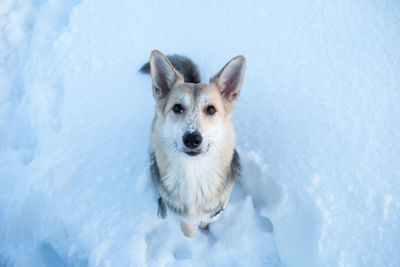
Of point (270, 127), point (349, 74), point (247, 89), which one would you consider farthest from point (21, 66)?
point (349, 74)

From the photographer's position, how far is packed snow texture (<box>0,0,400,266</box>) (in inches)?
87.3

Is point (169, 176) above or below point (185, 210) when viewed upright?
above

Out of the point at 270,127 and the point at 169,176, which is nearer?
the point at 169,176

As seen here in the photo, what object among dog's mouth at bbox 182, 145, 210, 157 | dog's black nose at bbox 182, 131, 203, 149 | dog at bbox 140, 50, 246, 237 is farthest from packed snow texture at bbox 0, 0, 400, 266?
dog's black nose at bbox 182, 131, 203, 149

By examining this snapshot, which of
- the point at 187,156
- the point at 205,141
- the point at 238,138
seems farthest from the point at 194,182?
the point at 238,138

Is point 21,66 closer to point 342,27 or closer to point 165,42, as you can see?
point 165,42

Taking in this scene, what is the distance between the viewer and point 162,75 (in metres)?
2.18

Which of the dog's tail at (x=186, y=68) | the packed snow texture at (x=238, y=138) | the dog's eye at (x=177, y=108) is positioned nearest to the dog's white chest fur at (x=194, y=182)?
the dog's eye at (x=177, y=108)

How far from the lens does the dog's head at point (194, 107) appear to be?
5.94ft

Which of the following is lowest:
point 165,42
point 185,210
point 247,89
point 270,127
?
point 185,210

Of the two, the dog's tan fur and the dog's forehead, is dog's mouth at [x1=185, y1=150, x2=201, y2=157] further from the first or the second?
Result: the dog's forehead

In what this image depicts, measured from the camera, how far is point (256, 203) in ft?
8.89

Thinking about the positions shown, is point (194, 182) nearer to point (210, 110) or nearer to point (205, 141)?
point (205, 141)

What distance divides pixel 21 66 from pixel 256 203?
4.22 m
